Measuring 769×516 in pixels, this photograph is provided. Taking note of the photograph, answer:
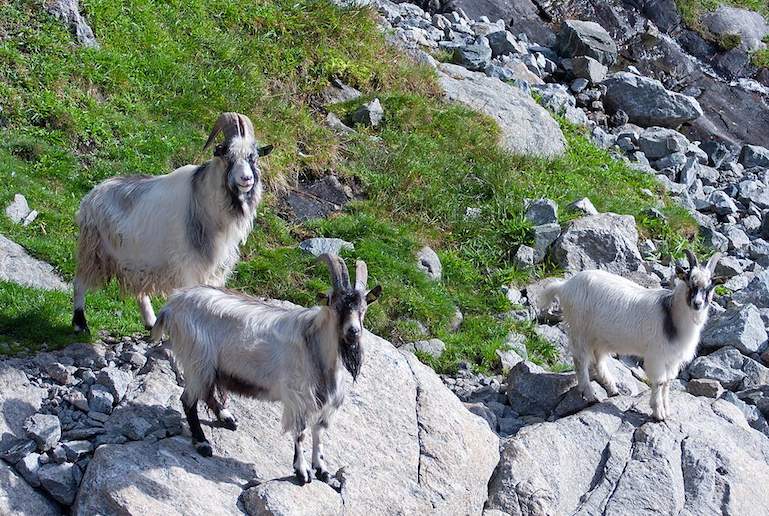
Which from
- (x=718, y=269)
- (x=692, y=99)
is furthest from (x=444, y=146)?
(x=692, y=99)

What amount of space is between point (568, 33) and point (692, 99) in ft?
9.62

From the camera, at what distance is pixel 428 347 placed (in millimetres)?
10930

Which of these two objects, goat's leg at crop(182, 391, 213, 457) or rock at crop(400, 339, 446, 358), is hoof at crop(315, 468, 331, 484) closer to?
goat's leg at crop(182, 391, 213, 457)

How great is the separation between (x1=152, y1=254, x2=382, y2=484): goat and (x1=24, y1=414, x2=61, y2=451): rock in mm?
879

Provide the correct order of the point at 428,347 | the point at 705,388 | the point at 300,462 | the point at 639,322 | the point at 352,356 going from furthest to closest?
the point at 428,347 < the point at 705,388 < the point at 639,322 < the point at 300,462 < the point at 352,356

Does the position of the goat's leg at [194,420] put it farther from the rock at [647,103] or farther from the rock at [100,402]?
the rock at [647,103]

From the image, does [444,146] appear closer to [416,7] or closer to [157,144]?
[157,144]

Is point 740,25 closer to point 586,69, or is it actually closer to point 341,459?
point 586,69

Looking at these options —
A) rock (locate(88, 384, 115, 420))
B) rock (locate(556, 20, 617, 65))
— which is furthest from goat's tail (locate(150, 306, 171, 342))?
rock (locate(556, 20, 617, 65))

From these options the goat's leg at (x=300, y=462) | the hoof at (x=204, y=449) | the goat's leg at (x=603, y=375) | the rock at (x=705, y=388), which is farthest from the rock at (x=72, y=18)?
the rock at (x=705, y=388)

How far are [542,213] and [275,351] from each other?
7301 mm

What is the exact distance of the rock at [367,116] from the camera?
48.6 ft

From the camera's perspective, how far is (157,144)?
473 inches

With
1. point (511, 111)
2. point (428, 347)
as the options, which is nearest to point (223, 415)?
point (428, 347)
